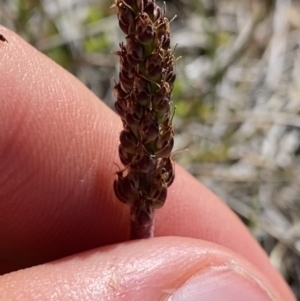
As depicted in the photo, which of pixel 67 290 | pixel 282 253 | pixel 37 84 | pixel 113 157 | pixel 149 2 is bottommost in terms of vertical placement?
pixel 282 253

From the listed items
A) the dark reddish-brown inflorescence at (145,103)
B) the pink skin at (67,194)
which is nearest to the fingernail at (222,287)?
the pink skin at (67,194)

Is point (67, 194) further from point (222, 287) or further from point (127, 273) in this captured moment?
point (222, 287)

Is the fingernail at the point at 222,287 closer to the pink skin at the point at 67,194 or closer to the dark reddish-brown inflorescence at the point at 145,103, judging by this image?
the pink skin at the point at 67,194

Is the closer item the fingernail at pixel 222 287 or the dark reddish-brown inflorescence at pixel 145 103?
the dark reddish-brown inflorescence at pixel 145 103

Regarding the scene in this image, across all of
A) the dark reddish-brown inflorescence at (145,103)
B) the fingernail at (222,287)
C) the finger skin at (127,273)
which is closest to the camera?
the dark reddish-brown inflorescence at (145,103)

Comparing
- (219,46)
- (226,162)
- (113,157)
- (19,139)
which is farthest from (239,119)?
(19,139)

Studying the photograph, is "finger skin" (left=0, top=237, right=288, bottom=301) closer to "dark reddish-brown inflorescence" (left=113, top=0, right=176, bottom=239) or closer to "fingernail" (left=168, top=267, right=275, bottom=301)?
"fingernail" (left=168, top=267, right=275, bottom=301)

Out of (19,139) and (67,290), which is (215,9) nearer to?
(19,139)
